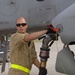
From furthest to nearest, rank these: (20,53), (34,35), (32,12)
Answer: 1. (32,12)
2. (20,53)
3. (34,35)

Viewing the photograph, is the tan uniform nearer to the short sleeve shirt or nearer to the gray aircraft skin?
the short sleeve shirt

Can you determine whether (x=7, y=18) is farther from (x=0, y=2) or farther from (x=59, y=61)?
(x=59, y=61)

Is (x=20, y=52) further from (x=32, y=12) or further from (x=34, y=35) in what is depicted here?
(x=32, y=12)

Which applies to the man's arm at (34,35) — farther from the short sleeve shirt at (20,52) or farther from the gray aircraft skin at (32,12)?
the gray aircraft skin at (32,12)

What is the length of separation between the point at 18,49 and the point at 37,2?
1.59 m

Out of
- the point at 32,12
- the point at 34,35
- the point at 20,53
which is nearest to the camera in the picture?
the point at 34,35

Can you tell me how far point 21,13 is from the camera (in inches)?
219

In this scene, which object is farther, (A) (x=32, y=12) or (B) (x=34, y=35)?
(A) (x=32, y=12)

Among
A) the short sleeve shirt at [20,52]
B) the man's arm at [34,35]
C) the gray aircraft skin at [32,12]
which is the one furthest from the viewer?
the gray aircraft skin at [32,12]

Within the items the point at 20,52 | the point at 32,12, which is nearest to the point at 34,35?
the point at 20,52

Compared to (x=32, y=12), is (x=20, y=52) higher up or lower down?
lower down

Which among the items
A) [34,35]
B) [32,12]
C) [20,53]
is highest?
[32,12]

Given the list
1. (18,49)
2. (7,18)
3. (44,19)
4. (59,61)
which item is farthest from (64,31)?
(7,18)

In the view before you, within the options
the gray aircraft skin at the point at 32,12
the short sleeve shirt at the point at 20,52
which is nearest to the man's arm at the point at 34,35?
the short sleeve shirt at the point at 20,52
